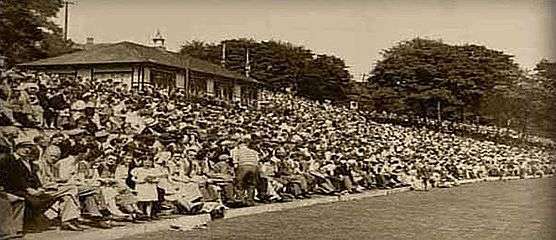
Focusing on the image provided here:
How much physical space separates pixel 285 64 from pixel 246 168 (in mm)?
744

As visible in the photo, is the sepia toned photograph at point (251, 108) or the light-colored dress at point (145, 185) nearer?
the sepia toned photograph at point (251, 108)

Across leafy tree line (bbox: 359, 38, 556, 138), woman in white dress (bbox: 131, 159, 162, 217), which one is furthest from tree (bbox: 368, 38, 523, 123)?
woman in white dress (bbox: 131, 159, 162, 217)

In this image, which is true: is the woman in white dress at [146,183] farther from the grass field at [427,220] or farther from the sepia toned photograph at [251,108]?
the grass field at [427,220]

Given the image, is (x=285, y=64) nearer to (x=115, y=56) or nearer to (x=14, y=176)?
(x=115, y=56)

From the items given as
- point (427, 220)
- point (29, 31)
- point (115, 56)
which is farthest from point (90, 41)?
point (427, 220)

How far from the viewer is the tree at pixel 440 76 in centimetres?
504

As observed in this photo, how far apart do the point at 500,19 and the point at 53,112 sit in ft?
7.24

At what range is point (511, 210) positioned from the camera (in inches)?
201

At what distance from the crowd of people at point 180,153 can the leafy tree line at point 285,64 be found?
0.09m

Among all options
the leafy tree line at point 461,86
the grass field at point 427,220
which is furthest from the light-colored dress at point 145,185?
the leafy tree line at point 461,86

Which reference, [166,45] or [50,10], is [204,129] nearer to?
[166,45]

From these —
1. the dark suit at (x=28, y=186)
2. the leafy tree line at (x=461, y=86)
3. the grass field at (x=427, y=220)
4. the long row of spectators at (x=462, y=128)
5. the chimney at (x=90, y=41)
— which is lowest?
the grass field at (x=427, y=220)

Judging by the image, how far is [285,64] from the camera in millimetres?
5074

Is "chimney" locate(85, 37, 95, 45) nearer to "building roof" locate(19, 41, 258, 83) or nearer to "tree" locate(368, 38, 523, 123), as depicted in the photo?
"building roof" locate(19, 41, 258, 83)
